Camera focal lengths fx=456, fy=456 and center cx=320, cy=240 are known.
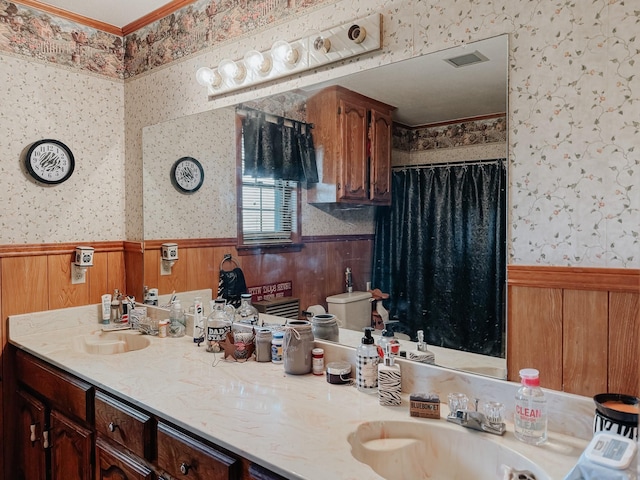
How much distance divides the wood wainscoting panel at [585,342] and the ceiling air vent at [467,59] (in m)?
0.73

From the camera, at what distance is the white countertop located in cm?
110

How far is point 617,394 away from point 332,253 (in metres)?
1.02

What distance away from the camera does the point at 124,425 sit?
1555 millimetres

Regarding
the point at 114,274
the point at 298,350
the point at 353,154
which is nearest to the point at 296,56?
the point at 353,154

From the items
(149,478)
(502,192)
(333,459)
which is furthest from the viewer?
(149,478)

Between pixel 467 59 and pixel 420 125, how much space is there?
24 centimetres

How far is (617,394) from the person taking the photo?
43.3 inches

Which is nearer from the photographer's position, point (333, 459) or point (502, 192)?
point (333, 459)

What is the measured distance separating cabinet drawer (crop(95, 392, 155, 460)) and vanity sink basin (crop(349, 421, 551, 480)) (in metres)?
0.70

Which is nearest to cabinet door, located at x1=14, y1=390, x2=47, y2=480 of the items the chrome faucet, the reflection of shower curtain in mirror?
the reflection of shower curtain in mirror

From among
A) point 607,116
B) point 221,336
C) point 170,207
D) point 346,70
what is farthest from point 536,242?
point 170,207

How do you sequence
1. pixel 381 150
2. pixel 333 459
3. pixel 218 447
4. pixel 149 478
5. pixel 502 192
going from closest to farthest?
pixel 333 459 → pixel 218 447 → pixel 502 192 → pixel 149 478 → pixel 381 150

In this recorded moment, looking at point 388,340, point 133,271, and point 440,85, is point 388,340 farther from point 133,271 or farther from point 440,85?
→ point 133,271

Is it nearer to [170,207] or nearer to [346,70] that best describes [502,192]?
[346,70]
